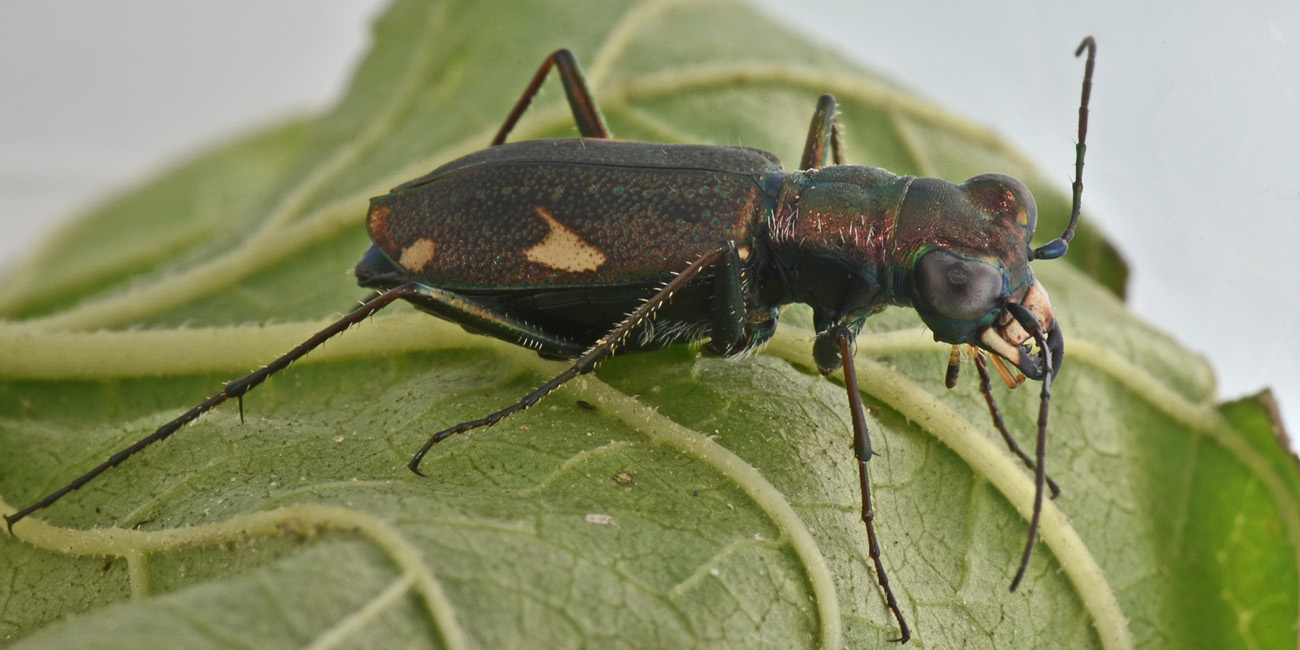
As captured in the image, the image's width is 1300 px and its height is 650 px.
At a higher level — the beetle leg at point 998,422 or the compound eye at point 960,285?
the compound eye at point 960,285

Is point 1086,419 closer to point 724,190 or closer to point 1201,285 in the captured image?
point 1201,285

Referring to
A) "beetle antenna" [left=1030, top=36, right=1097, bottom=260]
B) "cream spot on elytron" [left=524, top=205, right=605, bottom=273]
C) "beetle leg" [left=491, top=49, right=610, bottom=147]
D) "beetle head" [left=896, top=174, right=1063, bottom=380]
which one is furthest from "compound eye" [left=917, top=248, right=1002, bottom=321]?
"beetle leg" [left=491, top=49, right=610, bottom=147]

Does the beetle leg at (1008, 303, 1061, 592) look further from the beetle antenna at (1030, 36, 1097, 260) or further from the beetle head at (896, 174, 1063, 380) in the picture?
the beetle antenna at (1030, 36, 1097, 260)

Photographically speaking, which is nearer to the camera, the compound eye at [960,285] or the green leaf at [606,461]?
the green leaf at [606,461]

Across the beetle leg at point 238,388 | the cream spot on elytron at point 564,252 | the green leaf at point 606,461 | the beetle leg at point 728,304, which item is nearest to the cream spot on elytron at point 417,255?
the beetle leg at point 238,388

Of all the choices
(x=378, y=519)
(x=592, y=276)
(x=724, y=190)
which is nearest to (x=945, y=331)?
(x=724, y=190)

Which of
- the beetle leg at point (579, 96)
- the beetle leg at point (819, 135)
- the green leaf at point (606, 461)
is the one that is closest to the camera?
the green leaf at point (606, 461)

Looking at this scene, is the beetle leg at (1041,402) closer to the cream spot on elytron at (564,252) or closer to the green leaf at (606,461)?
the green leaf at (606,461)
